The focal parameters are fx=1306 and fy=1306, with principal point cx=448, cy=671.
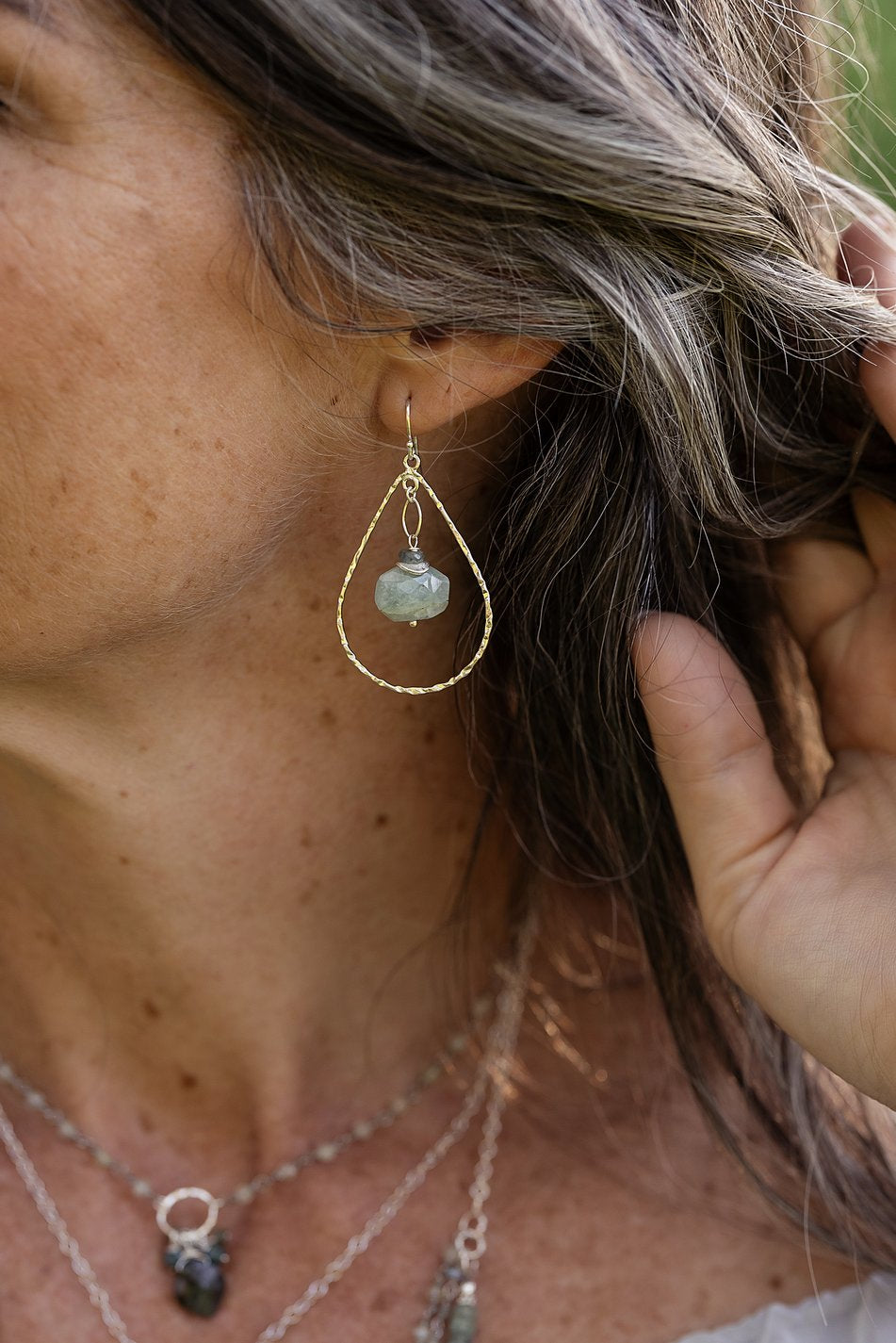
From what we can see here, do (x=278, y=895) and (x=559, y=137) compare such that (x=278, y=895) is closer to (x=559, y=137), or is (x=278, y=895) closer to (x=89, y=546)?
(x=89, y=546)

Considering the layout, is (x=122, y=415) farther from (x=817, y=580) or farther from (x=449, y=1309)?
(x=449, y=1309)

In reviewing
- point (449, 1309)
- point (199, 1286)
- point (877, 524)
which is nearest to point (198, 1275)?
point (199, 1286)

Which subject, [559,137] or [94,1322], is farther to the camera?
[94,1322]

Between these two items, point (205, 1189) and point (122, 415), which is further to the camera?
point (205, 1189)

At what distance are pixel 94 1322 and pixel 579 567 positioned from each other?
1.04 meters

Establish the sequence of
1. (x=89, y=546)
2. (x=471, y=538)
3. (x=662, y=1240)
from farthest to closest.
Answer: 1. (x=662, y=1240)
2. (x=471, y=538)
3. (x=89, y=546)

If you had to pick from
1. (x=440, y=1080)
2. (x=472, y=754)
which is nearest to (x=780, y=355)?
(x=472, y=754)

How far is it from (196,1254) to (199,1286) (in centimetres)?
4

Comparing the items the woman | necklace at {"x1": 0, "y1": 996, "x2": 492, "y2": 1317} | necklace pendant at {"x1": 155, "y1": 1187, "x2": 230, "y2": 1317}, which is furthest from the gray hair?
necklace pendant at {"x1": 155, "y1": 1187, "x2": 230, "y2": 1317}

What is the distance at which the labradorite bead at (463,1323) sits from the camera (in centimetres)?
151

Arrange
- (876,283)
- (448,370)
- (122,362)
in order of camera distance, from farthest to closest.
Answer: (876,283) → (448,370) → (122,362)

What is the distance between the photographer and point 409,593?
1.25m

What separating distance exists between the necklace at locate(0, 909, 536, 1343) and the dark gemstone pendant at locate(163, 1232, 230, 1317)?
71mm

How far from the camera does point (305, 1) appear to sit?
996 mm
